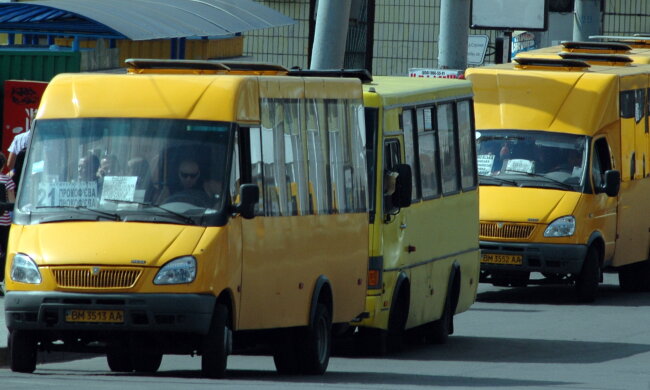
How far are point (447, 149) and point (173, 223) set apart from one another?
6.31 metres

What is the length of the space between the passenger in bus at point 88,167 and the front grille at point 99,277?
83cm

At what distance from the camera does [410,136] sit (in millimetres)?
16922

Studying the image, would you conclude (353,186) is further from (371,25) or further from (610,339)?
(371,25)

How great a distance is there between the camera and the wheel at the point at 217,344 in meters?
12.4

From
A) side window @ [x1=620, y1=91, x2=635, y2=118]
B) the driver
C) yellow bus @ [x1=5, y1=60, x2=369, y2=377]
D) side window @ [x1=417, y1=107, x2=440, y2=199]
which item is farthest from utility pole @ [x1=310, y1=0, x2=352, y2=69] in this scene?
the driver

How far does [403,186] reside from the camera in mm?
15734

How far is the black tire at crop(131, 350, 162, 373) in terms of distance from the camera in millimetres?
14190

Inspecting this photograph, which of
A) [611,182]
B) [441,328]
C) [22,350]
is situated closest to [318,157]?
[22,350]

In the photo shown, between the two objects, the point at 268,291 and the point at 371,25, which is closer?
the point at 268,291

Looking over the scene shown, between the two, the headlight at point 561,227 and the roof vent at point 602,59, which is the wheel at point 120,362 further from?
the roof vent at point 602,59

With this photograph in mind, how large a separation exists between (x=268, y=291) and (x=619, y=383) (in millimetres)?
2934

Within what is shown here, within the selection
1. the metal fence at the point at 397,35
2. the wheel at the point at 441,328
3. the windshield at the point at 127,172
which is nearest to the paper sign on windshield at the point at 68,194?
the windshield at the point at 127,172

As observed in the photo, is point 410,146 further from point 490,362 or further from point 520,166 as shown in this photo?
point 520,166

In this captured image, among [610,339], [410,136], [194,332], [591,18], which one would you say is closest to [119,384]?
[194,332]
